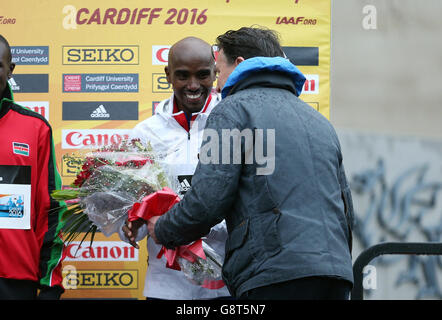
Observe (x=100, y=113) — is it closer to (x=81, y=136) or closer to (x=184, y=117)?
(x=81, y=136)

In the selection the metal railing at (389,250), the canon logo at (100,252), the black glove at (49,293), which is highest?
the metal railing at (389,250)

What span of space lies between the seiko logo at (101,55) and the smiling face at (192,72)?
1420 mm

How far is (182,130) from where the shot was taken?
10.8 ft

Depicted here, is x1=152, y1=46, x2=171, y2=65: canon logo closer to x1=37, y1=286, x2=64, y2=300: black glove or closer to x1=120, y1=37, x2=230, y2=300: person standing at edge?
x1=120, y1=37, x2=230, y2=300: person standing at edge

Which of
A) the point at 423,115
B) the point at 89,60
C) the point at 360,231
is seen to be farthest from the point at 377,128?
the point at 89,60

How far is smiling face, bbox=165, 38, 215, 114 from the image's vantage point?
127 inches

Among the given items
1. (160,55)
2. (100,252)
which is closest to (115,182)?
(100,252)

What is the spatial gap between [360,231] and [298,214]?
8.70 ft

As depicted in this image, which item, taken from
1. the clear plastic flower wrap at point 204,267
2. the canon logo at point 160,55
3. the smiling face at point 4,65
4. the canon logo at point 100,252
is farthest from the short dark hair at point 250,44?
the canon logo at point 100,252

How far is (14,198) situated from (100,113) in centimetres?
169

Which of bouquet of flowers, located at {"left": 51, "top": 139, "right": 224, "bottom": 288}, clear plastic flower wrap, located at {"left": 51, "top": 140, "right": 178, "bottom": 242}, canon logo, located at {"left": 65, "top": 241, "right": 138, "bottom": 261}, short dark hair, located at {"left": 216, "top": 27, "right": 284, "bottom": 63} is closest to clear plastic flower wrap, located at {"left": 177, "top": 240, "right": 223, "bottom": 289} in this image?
bouquet of flowers, located at {"left": 51, "top": 139, "right": 224, "bottom": 288}

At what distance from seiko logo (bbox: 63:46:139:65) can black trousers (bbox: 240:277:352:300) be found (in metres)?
2.85

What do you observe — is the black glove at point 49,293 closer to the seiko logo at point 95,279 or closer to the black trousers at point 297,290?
the black trousers at point 297,290

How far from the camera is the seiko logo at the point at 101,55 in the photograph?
462cm
